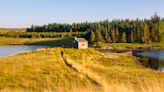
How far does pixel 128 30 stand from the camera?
177 m

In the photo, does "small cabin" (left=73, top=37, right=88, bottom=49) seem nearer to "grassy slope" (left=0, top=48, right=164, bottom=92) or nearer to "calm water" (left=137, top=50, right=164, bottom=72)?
"calm water" (left=137, top=50, right=164, bottom=72)

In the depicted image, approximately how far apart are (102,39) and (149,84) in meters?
160

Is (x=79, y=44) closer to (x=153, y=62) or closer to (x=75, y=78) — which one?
(x=153, y=62)

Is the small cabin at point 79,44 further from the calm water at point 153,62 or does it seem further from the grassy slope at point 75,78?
the grassy slope at point 75,78

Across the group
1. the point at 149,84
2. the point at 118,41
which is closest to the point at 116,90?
the point at 149,84

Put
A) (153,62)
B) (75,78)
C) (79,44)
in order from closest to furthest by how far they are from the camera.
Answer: (75,78)
(153,62)
(79,44)

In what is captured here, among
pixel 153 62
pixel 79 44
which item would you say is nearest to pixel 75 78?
pixel 153 62

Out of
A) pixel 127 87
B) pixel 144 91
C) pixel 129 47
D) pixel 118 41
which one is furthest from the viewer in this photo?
pixel 118 41

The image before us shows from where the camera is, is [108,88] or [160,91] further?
[108,88]

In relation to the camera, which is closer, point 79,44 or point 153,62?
point 153,62

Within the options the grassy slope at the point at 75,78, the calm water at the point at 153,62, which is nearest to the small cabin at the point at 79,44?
the calm water at the point at 153,62

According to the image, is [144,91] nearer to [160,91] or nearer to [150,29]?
[160,91]

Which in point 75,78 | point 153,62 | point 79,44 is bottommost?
point 153,62

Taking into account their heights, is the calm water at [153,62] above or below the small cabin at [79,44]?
below
